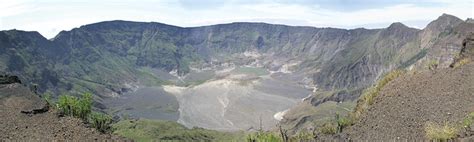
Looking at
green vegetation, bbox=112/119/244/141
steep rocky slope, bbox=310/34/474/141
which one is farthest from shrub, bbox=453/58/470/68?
green vegetation, bbox=112/119/244/141

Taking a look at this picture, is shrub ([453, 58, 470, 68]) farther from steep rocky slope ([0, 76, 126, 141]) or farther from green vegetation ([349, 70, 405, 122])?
steep rocky slope ([0, 76, 126, 141])

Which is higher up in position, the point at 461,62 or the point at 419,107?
the point at 461,62

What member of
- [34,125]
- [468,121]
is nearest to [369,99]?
[468,121]

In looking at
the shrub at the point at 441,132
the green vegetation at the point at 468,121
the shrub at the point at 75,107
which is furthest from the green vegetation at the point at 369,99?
the shrub at the point at 75,107

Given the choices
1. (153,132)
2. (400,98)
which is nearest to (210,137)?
(153,132)

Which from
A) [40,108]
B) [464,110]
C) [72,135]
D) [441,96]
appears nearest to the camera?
[464,110]

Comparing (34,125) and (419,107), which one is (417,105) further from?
(34,125)

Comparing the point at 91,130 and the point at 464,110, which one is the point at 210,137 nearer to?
the point at 91,130
